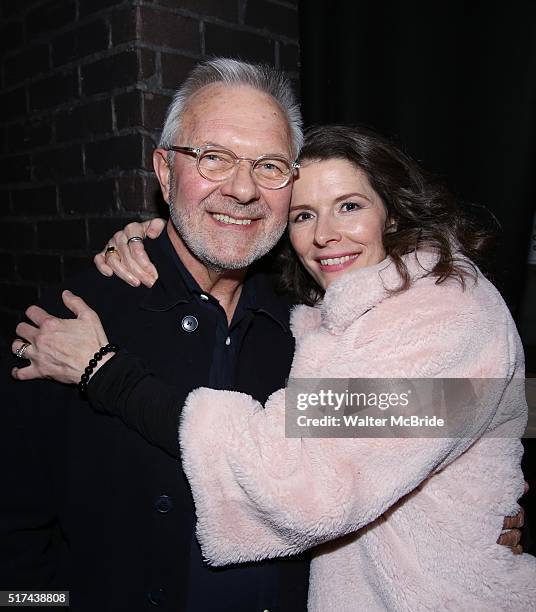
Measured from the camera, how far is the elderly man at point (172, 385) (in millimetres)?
1456

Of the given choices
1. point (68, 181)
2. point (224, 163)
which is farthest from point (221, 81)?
point (68, 181)

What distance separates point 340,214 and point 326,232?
77mm

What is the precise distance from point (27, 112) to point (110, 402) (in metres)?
1.57

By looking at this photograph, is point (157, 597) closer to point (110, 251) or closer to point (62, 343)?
Answer: point (62, 343)

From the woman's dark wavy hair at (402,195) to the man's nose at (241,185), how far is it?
0.74ft

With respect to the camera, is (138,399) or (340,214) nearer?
(138,399)

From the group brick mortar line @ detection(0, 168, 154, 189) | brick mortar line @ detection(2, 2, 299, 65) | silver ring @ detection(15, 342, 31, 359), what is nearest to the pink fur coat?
silver ring @ detection(15, 342, 31, 359)

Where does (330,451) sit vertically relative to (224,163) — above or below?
below

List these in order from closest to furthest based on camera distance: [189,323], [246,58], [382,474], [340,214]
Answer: [382,474] < [189,323] < [340,214] < [246,58]

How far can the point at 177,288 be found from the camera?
5.32 feet

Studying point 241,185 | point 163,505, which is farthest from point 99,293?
point 163,505

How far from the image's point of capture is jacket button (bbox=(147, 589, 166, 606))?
1.43 meters

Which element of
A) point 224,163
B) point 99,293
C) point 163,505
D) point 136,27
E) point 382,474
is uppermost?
point 136,27

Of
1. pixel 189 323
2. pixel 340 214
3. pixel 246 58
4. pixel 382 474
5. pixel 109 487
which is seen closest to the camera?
pixel 382 474
